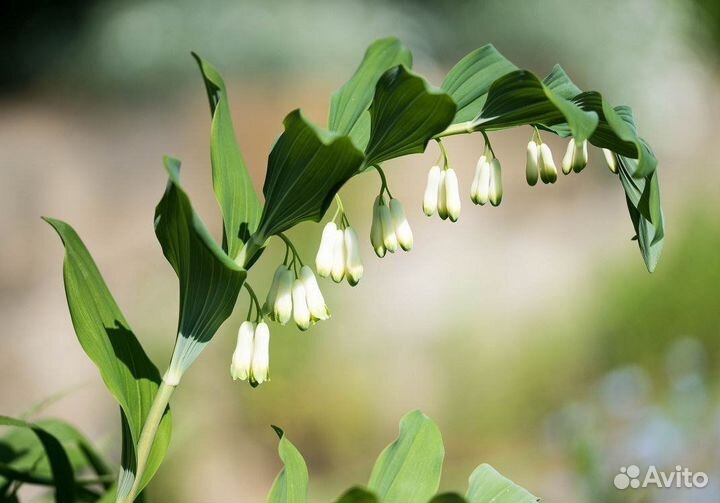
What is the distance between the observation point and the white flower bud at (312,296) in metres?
0.56

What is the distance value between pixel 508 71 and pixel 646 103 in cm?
199

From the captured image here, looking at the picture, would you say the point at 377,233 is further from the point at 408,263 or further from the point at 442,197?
the point at 408,263

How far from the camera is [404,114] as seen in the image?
481 mm

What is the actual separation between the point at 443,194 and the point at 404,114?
0.44 feet

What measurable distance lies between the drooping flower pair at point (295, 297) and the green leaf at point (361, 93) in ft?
0.33

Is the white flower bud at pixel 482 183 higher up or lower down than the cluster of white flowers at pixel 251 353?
higher up

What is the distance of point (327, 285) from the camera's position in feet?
7.36

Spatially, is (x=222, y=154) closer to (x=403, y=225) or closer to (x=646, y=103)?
(x=403, y=225)

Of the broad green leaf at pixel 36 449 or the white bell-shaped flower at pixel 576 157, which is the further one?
the broad green leaf at pixel 36 449
